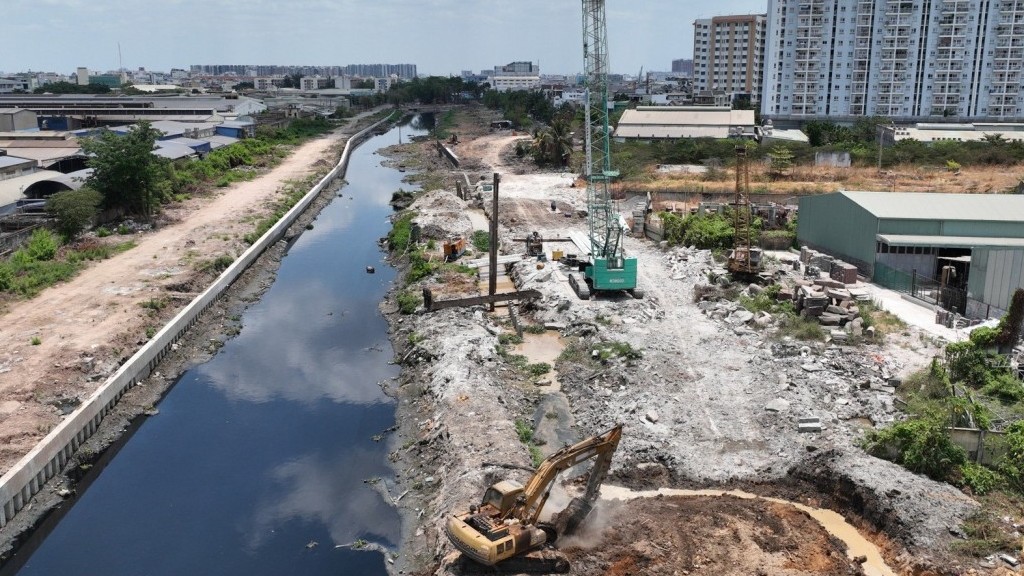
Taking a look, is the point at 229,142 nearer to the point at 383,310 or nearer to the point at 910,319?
the point at 383,310

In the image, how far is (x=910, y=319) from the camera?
1048 inches

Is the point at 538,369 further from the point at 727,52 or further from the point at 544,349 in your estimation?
the point at 727,52

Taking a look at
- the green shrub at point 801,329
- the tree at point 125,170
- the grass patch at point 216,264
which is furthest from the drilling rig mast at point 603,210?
the tree at point 125,170

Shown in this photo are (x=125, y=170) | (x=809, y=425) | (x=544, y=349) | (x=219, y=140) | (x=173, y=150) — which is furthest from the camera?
(x=219, y=140)

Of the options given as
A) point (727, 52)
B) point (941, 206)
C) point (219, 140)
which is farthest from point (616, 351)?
point (727, 52)

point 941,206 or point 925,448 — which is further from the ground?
point 941,206

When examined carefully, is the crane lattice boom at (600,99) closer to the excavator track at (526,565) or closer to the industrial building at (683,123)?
the excavator track at (526,565)

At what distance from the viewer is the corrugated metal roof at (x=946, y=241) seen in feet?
98.1

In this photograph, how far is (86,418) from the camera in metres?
22.4

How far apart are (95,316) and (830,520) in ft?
82.1

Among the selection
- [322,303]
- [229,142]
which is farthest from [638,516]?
[229,142]

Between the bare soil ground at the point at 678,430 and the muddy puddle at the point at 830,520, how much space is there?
8.0 inches

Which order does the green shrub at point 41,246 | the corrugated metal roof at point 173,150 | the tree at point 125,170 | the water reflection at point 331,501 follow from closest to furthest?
the water reflection at point 331,501
the green shrub at point 41,246
the tree at point 125,170
the corrugated metal roof at point 173,150

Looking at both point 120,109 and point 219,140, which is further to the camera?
point 120,109
